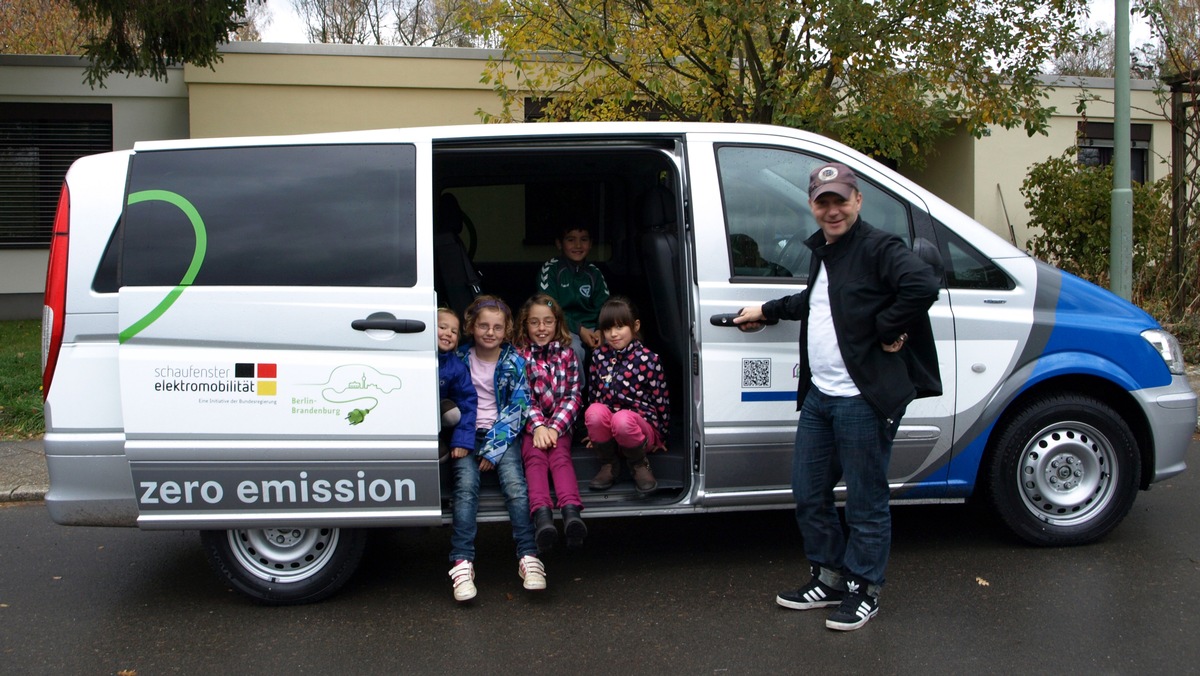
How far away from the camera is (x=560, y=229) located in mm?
6039

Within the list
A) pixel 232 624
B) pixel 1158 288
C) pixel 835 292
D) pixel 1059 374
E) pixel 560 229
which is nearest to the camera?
pixel 835 292

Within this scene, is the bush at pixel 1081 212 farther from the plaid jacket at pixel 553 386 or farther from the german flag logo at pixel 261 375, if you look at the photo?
the german flag logo at pixel 261 375

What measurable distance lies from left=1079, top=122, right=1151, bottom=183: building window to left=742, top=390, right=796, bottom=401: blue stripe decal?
13.4 metres

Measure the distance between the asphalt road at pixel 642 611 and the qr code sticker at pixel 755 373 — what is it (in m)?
0.92

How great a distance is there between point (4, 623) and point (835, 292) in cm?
374

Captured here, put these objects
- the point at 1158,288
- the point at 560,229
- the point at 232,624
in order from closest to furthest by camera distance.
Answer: the point at 232,624 → the point at 560,229 → the point at 1158,288

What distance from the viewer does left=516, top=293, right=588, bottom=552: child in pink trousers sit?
4.40 m

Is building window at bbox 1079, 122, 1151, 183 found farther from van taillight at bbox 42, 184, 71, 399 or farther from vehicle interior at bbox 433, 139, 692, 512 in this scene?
van taillight at bbox 42, 184, 71, 399

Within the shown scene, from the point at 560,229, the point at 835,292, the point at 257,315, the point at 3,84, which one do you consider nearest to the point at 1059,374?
the point at 835,292

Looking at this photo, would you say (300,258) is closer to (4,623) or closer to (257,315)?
(257,315)

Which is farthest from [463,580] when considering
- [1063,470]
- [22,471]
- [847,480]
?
[22,471]

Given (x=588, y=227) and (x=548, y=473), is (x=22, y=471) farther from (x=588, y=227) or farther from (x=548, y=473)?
(x=548, y=473)

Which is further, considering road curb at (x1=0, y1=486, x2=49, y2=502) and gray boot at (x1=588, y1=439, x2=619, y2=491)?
road curb at (x1=0, y1=486, x2=49, y2=502)

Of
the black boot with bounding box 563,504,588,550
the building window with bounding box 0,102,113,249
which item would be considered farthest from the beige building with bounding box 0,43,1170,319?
the black boot with bounding box 563,504,588,550
